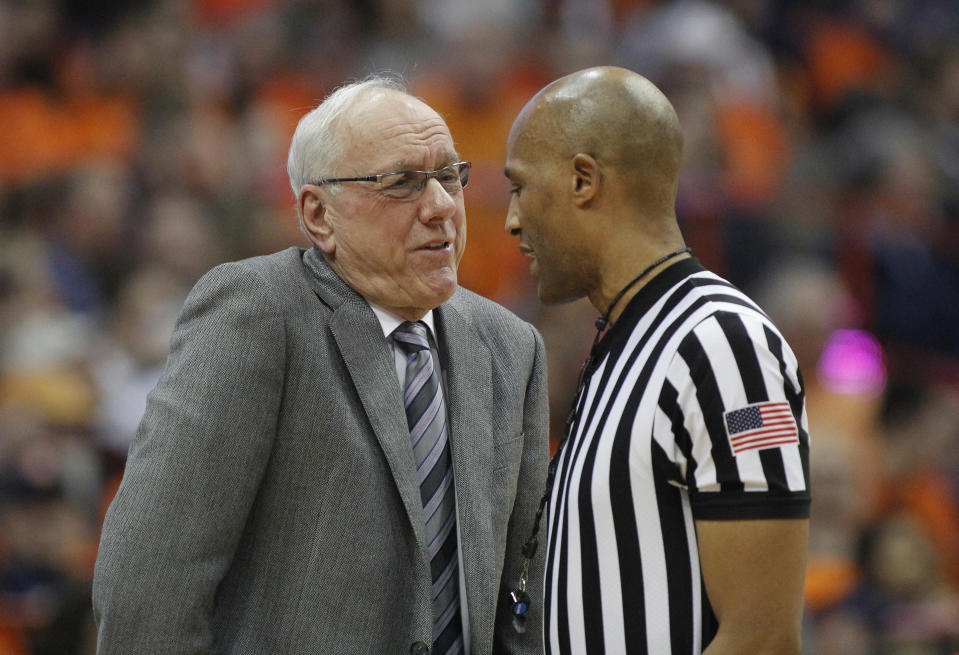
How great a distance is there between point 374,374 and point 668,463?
1.94 ft

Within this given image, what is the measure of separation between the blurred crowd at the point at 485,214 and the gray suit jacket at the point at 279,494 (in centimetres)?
168

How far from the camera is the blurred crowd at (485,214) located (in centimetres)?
410

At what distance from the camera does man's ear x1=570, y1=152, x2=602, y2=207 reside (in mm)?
2049

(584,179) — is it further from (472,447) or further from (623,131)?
(472,447)

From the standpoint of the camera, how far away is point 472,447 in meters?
2.31

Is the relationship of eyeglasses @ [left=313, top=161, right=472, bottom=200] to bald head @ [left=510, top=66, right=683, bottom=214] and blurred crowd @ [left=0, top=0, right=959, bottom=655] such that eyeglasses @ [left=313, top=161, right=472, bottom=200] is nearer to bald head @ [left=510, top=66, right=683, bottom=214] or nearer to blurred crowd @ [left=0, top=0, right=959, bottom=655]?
bald head @ [left=510, top=66, right=683, bottom=214]

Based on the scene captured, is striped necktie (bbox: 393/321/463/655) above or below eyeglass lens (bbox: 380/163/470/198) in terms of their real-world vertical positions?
below

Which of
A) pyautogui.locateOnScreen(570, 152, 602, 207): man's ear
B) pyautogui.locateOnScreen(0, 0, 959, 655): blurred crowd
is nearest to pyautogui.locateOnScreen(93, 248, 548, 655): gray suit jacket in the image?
pyautogui.locateOnScreen(570, 152, 602, 207): man's ear

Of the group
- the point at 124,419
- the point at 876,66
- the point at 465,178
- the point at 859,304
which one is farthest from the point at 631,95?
the point at 876,66

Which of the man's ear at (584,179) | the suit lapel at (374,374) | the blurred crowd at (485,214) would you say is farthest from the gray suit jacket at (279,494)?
the blurred crowd at (485,214)

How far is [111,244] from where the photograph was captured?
4941 millimetres

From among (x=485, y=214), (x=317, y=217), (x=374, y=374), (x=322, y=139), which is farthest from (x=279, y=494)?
(x=485, y=214)

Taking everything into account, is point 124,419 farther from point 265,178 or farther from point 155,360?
point 265,178

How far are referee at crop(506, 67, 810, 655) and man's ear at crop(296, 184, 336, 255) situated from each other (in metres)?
0.36
